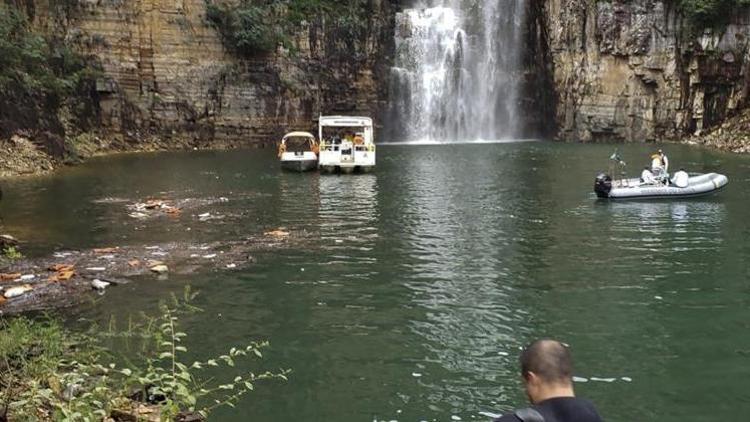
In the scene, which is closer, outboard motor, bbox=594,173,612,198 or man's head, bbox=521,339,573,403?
man's head, bbox=521,339,573,403

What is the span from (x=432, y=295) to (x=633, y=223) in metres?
10.8

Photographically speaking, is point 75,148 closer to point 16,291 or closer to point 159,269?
point 159,269

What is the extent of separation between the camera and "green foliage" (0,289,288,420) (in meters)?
6.87

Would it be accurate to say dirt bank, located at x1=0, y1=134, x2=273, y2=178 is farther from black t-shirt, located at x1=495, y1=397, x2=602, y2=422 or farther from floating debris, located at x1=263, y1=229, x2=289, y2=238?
black t-shirt, located at x1=495, y1=397, x2=602, y2=422

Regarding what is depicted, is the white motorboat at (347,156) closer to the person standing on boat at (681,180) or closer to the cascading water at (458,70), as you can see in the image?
the person standing on boat at (681,180)

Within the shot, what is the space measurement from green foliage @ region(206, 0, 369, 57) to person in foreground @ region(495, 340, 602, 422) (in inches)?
2197

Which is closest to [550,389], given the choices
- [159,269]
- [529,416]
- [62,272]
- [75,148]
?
[529,416]

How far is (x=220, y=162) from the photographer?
44.8 metres

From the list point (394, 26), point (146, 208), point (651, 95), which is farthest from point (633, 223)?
point (394, 26)

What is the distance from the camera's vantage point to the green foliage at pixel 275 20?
57.2m

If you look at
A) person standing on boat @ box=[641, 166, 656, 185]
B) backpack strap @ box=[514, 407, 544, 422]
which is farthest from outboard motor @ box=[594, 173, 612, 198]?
backpack strap @ box=[514, 407, 544, 422]

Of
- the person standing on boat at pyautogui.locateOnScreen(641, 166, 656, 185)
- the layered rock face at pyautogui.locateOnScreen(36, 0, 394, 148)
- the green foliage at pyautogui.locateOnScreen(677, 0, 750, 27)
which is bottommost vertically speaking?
the person standing on boat at pyautogui.locateOnScreen(641, 166, 656, 185)

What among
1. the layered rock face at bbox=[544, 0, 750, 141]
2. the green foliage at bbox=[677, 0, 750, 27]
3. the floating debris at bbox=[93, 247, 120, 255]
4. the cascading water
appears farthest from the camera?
the cascading water

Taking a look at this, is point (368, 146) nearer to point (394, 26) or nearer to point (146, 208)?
point (146, 208)
